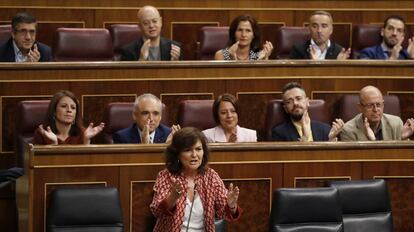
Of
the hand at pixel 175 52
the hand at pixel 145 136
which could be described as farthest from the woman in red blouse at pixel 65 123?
the hand at pixel 175 52

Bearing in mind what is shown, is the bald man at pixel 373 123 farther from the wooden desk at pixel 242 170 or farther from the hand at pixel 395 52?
the hand at pixel 395 52

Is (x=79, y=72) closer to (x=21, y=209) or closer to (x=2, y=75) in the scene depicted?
(x=2, y=75)

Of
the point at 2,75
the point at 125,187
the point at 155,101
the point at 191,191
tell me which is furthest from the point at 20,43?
the point at 191,191

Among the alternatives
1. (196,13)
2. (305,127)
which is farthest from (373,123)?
(196,13)

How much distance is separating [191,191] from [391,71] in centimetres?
123

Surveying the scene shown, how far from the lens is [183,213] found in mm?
2771

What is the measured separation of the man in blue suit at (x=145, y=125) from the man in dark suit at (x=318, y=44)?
876 millimetres

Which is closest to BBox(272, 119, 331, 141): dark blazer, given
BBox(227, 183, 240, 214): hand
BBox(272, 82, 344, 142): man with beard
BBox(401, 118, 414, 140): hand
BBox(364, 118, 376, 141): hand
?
BBox(272, 82, 344, 142): man with beard

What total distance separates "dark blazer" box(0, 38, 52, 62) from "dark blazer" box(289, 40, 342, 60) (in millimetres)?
851

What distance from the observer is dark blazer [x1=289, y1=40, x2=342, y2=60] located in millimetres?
4016

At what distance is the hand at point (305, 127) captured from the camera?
3.38 metres

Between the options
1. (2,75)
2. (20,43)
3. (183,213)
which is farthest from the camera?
(20,43)

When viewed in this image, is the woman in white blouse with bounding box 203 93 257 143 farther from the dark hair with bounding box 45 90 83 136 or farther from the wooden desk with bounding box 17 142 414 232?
the dark hair with bounding box 45 90 83 136

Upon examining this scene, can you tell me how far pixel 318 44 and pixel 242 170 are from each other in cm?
110
